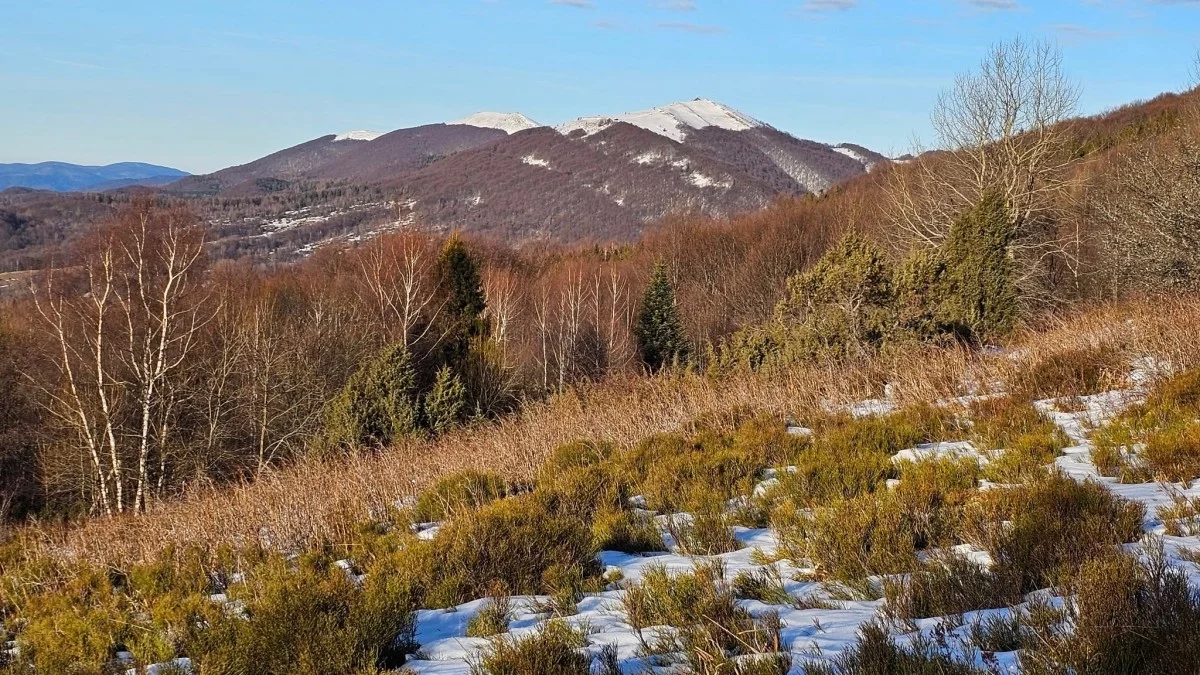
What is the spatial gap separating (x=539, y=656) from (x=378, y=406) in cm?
1359

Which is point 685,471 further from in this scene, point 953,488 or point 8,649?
point 8,649

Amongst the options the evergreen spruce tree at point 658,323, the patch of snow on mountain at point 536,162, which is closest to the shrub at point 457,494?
the evergreen spruce tree at point 658,323

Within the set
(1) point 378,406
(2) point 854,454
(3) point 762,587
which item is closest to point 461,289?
(1) point 378,406

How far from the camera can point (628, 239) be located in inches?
4862

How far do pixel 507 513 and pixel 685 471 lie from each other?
5.94 ft

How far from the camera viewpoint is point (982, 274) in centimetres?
1461

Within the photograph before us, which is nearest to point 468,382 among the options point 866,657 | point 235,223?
point 866,657

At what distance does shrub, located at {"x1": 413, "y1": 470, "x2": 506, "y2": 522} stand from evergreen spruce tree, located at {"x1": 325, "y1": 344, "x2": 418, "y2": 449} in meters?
9.04

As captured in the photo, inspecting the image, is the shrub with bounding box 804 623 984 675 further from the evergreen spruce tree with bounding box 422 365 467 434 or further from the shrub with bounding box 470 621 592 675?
the evergreen spruce tree with bounding box 422 365 467 434

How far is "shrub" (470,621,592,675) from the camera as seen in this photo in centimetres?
295

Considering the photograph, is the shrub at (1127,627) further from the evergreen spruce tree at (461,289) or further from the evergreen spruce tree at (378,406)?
the evergreen spruce tree at (461,289)

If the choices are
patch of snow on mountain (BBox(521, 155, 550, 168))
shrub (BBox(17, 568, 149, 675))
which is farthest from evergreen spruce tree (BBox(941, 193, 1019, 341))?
patch of snow on mountain (BBox(521, 155, 550, 168))

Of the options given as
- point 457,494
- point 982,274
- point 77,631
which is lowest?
point 77,631

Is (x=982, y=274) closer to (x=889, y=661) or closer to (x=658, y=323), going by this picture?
(x=889, y=661)
